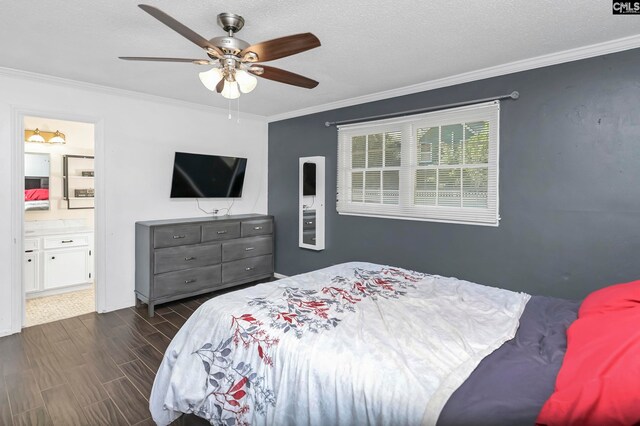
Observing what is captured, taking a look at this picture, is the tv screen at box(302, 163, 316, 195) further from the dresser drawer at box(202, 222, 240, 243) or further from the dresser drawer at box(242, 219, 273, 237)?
the dresser drawer at box(202, 222, 240, 243)

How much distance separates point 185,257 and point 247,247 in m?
0.84

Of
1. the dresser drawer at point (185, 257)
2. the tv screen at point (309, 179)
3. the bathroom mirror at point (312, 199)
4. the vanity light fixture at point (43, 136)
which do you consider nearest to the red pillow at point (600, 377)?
the bathroom mirror at point (312, 199)

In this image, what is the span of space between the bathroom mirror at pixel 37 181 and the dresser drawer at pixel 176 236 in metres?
2.15

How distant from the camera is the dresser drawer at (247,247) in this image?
4.27 meters

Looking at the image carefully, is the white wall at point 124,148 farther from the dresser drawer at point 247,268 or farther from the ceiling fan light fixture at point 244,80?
the ceiling fan light fixture at point 244,80

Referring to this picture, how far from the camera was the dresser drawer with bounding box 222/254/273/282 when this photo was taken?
428 cm

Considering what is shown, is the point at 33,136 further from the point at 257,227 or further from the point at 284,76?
the point at 284,76

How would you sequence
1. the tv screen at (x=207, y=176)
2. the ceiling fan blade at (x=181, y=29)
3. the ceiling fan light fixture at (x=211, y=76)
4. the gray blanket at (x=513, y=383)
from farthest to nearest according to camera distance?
the tv screen at (x=207, y=176)
the ceiling fan light fixture at (x=211, y=76)
the ceiling fan blade at (x=181, y=29)
the gray blanket at (x=513, y=383)

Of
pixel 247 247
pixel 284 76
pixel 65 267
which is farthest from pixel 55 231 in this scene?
pixel 284 76

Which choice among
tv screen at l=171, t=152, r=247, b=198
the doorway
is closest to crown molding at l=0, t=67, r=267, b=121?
tv screen at l=171, t=152, r=247, b=198

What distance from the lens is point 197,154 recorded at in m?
4.33

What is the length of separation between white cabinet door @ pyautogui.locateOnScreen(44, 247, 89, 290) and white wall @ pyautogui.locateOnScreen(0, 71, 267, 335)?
3.30 feet

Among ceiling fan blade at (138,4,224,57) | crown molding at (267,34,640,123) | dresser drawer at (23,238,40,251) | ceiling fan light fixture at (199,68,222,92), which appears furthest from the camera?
dresser drawer at (23,238,40,251)

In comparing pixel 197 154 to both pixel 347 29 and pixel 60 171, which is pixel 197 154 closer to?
pixel 60 171
